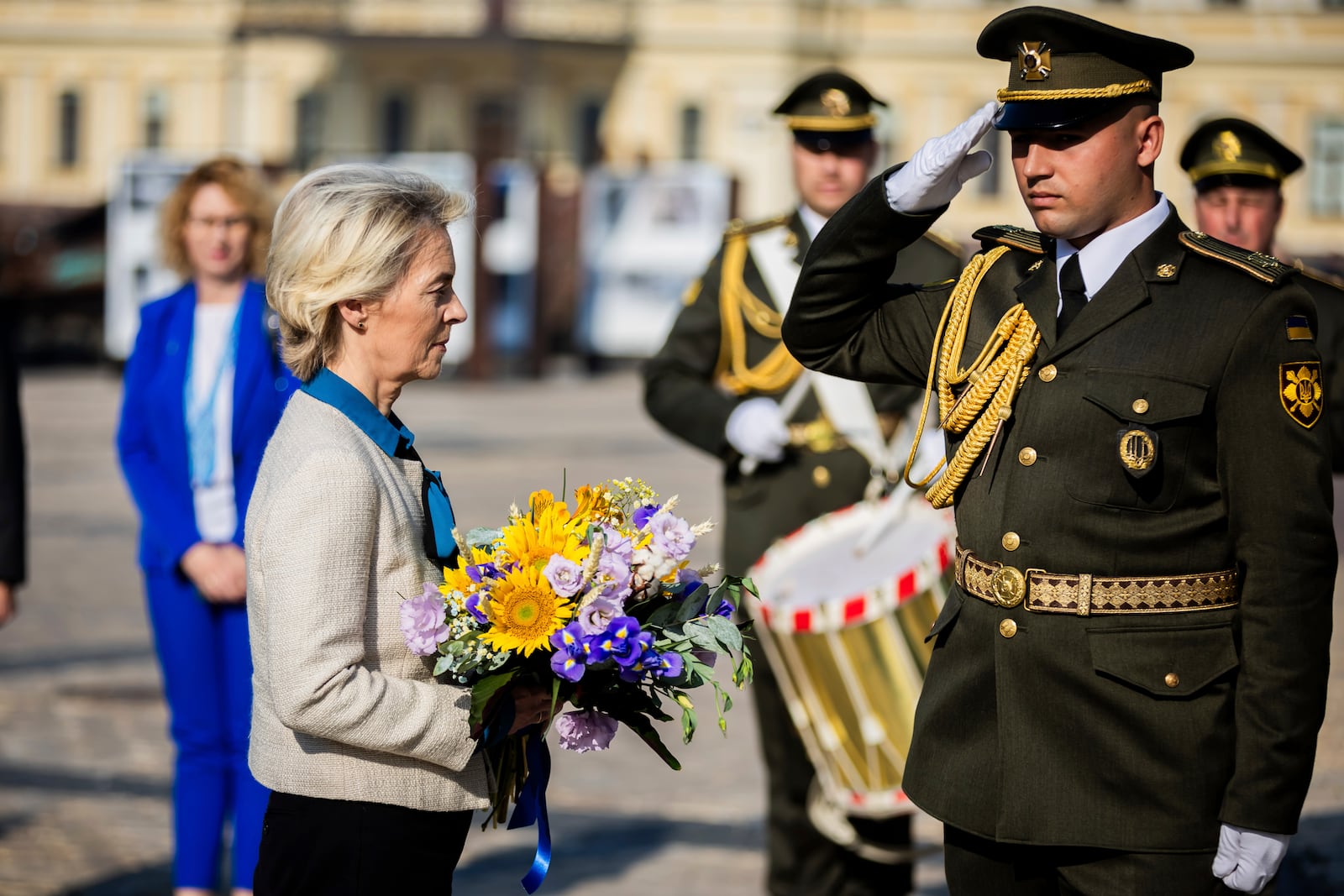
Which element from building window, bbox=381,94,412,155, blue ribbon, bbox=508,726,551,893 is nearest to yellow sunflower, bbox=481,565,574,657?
blue ribbon, bbox=508,726,551,893

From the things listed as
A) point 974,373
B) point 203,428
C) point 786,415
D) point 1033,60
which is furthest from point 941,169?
point 203,428

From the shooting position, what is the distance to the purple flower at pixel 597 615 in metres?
2.69

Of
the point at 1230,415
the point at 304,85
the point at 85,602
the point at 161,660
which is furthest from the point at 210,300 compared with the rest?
the point at 304,85

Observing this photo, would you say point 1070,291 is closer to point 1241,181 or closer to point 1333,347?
point 1333,347

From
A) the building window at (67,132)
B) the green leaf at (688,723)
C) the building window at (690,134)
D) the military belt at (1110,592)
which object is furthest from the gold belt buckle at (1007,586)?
the building window at (67,132)

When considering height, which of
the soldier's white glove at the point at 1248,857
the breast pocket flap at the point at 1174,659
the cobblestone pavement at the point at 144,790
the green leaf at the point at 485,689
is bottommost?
the cobblestone pavement at the point at 144,790

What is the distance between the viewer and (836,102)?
495 cm

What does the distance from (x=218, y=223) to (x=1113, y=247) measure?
279cm

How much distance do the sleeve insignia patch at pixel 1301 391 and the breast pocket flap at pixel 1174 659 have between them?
35cm

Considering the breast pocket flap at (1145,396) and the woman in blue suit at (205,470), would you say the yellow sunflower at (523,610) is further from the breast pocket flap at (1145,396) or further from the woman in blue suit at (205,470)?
the woman in blue suit at (205,470)

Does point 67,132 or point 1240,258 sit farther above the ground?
point 67,132

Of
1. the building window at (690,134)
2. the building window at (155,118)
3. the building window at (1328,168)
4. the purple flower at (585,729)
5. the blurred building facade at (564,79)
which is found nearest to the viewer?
the purple flower at (585,729)

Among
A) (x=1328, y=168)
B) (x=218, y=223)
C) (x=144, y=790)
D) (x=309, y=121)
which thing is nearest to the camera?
(x=218, y=223)

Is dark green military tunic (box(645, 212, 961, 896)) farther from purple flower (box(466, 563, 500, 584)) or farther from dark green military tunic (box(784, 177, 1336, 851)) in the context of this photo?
purple flower (box(466, 563, 500, 584))
